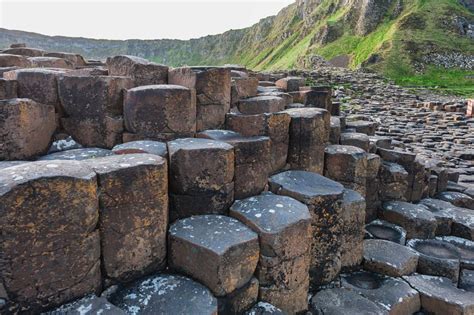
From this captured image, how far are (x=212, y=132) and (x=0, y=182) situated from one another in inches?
95.4

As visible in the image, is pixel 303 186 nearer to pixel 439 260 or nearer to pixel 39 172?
pixel 439 260

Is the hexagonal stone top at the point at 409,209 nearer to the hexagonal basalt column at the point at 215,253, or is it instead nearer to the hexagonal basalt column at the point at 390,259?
the hexagonal basalt column at the point at 390,259

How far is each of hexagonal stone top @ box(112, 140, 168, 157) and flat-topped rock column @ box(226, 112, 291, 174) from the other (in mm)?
1171

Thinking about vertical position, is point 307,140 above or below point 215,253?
above

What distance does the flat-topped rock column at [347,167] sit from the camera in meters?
5.06

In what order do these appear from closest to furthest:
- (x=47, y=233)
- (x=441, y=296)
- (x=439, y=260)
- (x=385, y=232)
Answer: (x=47, y=233) → (x=441, y=296) → (x=439, y=260) → (x=385, y=232)

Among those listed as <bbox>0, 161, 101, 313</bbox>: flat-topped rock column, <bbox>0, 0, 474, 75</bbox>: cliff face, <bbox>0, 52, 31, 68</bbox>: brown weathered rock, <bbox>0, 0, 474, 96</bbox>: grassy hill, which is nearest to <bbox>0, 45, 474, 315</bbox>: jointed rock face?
<bbox>0, 161, 101, 313</bbox>: flat-topped rock column

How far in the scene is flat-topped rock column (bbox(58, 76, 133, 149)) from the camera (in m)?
3.85

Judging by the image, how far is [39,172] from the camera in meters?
2.53

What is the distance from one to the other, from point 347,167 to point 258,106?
1530 mm

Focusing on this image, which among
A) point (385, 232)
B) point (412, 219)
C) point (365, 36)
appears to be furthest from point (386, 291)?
point (365, 36)

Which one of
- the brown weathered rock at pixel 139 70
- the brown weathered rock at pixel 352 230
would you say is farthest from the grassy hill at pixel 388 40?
the brown weathered rock at pixel 139 70

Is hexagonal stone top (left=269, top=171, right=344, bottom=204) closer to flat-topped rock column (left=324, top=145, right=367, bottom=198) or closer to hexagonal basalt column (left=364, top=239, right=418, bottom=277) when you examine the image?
flat-topped rock column (left=324, top=145, right=367, bottom=198)

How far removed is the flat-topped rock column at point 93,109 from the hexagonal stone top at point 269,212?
1.60m
